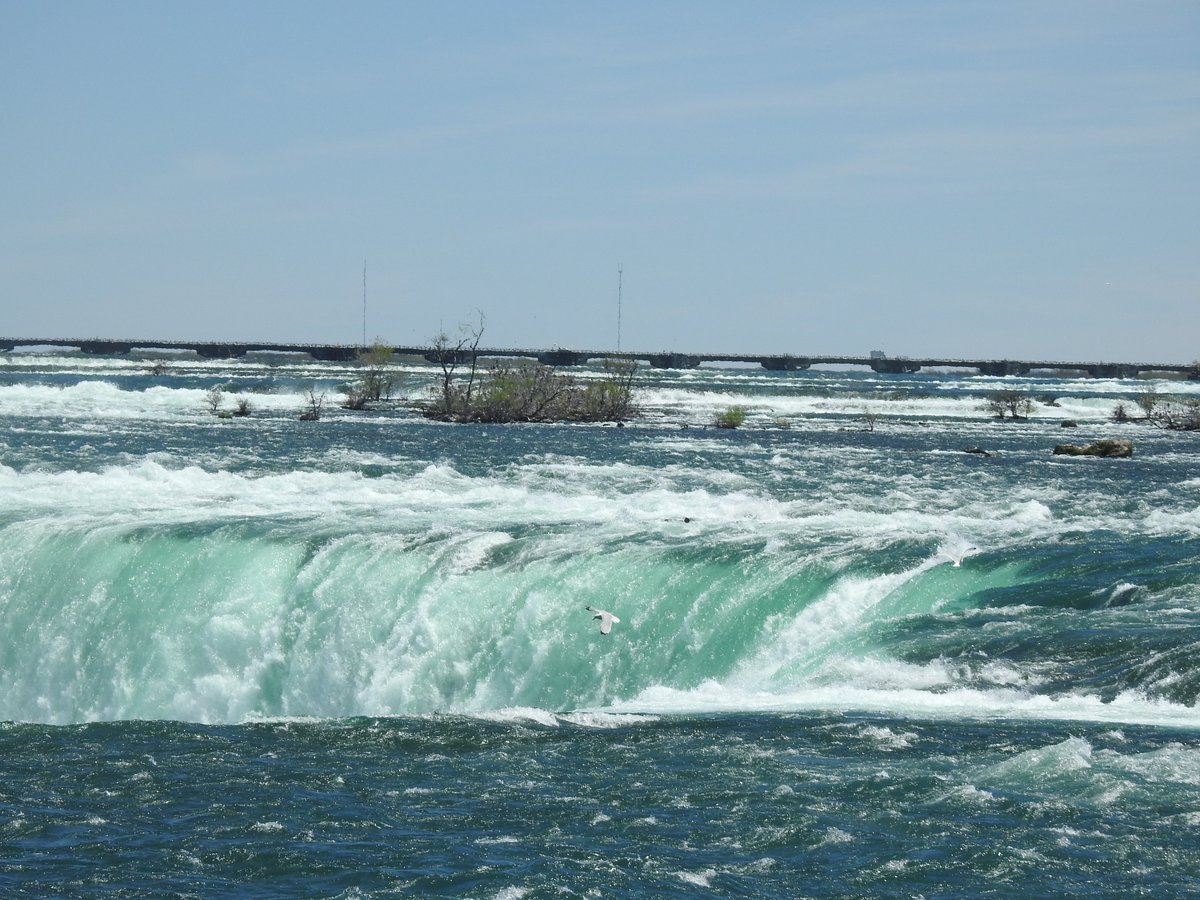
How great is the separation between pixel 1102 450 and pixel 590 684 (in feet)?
111

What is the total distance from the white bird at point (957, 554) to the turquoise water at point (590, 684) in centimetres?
11

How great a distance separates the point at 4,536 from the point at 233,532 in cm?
362

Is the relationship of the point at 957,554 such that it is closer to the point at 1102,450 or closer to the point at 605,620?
the point at 605,620

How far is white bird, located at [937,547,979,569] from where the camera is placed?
21.6 m

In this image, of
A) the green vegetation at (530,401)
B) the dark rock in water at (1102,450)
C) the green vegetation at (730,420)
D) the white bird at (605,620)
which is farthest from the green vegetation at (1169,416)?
the white bird at (605,620)

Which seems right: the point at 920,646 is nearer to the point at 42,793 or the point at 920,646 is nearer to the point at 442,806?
the point at 442,806

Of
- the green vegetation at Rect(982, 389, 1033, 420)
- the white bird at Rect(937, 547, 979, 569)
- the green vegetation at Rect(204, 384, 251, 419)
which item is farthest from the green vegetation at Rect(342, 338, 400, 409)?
the white bird at Rect(937, 547, 979, 569)

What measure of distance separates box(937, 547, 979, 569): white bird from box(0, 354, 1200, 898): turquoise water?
0.36 ft

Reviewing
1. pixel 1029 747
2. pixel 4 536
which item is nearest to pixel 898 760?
pixel 1029 747

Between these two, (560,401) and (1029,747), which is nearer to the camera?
(1029,747)

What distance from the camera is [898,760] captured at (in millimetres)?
12812

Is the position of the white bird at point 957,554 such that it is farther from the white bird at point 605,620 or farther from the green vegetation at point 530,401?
the green vegetation at point 530,401

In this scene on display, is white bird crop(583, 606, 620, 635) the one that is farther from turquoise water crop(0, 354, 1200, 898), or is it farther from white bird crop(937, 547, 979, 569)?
white bird crop(937, 547, 979, 569)

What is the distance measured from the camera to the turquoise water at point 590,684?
10.7 metres
